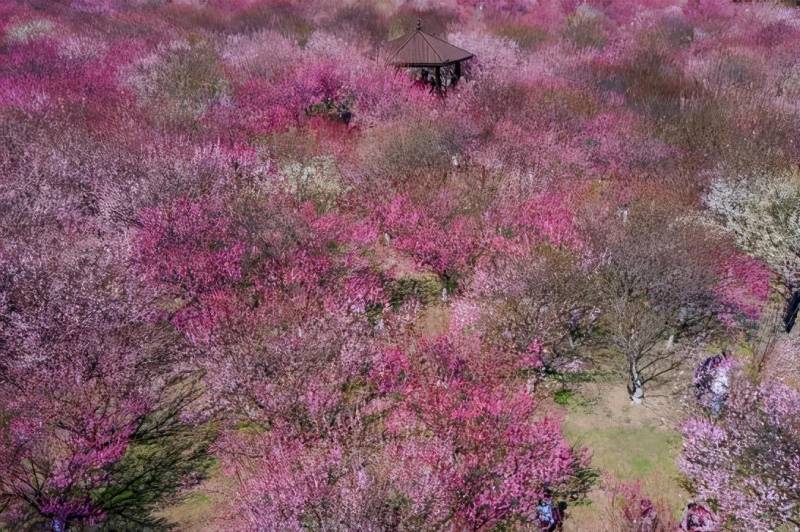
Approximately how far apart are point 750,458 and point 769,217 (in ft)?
31.5

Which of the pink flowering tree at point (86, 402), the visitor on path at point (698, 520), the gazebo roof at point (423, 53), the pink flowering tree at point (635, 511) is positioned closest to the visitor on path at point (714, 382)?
the visitor on path at point (698, 520)

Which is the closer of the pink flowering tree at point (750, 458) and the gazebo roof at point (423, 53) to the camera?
the pink flowering tree at point (750, 458)

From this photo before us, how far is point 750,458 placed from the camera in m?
10.3

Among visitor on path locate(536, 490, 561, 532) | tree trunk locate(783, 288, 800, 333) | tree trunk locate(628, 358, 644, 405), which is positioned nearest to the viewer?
visitor on path locate(536, 490, 561, 532)

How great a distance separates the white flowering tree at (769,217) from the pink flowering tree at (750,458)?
620 cm

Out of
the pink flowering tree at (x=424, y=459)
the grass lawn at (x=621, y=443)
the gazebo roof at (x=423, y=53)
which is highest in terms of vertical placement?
the gazebo roof at (x=423, y=53)

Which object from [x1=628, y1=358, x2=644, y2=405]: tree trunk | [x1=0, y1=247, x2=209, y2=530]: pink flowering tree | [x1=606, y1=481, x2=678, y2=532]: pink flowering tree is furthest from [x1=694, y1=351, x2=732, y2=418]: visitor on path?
[x1=0, y1=247, x2=209, y2=530]: pink flowering tree

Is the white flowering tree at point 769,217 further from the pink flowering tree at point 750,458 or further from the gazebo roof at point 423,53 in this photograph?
the gazebo roof at point 423,53

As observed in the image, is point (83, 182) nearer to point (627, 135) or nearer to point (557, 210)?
point (557, 210)

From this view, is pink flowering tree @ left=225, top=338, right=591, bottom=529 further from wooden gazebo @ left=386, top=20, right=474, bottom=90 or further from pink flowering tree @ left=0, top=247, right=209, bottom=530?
wooden gazebo @ left=386, top=20, right=474, bottom=90

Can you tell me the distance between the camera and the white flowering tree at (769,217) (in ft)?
52.7

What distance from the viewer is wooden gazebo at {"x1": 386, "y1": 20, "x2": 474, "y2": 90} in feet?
95.6

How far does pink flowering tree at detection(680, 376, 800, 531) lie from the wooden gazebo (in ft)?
73.9

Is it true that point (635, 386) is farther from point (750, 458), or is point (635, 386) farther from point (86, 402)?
point (86, 402)
